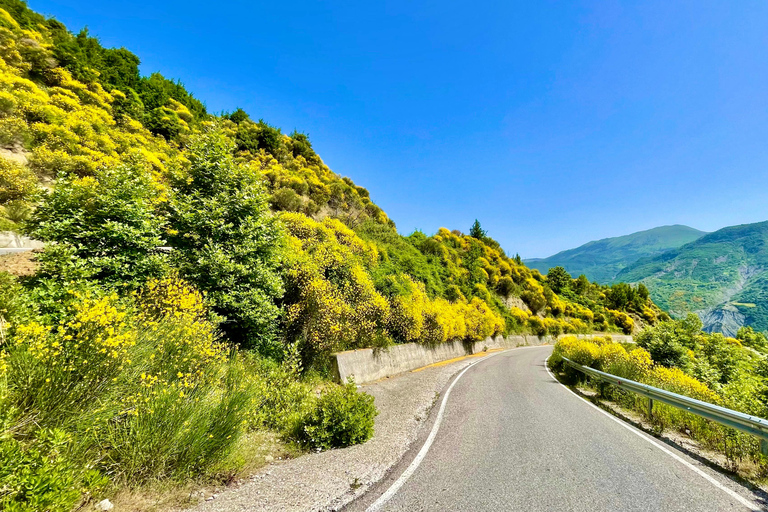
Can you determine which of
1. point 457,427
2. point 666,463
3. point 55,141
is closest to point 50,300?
point 457,427

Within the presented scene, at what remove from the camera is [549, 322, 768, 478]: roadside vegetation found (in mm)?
5605

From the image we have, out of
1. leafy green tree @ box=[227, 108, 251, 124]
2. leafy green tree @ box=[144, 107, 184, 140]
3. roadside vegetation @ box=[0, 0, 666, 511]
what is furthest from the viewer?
leafy green tree @ box=[227, 108, 251, 124]

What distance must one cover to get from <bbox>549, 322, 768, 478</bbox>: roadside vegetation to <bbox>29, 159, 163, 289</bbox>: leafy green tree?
11808 mm

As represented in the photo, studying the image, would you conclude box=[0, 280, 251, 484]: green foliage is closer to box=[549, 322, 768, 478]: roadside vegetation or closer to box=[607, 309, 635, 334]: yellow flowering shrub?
box=[549, 322, 768, 478]: roadside vegetation

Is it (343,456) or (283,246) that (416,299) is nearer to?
(283,246)

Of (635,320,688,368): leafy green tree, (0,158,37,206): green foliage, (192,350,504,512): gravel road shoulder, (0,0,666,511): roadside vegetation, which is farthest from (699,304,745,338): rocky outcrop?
(0,158,37,206): green foliage

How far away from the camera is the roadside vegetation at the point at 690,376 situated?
18.4 ft

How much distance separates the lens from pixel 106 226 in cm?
633

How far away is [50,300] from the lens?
16.6ft

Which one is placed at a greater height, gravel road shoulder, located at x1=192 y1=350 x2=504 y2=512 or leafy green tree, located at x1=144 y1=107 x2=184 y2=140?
leafy green tree, located at x1=144 y1=107 x2=184 y2=140

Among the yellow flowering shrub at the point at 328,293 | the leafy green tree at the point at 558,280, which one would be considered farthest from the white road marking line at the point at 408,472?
the leafy green tree at the point at 558,280

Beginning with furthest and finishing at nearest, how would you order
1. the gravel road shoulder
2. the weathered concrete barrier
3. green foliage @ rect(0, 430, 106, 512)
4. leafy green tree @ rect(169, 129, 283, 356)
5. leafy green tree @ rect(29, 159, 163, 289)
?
the weathered concrete barrier, leafy green tree @ rect(169, 129, 283, 356), leafy green tree @ rect(29, 159, 163, 289), the gravel road shoulder, green foliage @ rect(0, 430, 106, 512)

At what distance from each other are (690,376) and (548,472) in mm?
11347

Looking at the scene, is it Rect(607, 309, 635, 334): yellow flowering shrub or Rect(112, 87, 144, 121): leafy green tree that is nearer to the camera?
Rect(112, 87, 144, 121): leafy green tree
